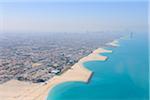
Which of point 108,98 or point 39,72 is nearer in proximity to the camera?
point 108,98

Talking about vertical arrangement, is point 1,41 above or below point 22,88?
above

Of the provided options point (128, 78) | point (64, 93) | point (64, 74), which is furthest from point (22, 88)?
point (128, 78)

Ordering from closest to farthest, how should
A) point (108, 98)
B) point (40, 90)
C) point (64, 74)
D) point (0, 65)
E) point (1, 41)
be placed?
point (108, 98)
point (40, 90)
point (64, 74)
point (0, 65)
point (1, 41)

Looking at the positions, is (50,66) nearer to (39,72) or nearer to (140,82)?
(39,72)

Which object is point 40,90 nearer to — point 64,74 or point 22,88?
point 22,88

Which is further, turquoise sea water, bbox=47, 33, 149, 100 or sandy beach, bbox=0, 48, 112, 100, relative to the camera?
turquoise sea water, bbox=47, 33, 149, 100

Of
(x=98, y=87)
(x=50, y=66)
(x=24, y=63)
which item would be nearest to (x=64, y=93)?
(x=98, y=87)

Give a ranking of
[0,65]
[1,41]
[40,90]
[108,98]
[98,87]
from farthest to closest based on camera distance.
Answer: [1,41]
[0,65]
[98,87]
[40,90]
[108,98]

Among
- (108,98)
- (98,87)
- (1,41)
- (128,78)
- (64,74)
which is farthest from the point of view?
(1,41)

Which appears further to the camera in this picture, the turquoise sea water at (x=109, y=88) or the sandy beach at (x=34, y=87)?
the turquoise sea water at (x=109, y=88)
